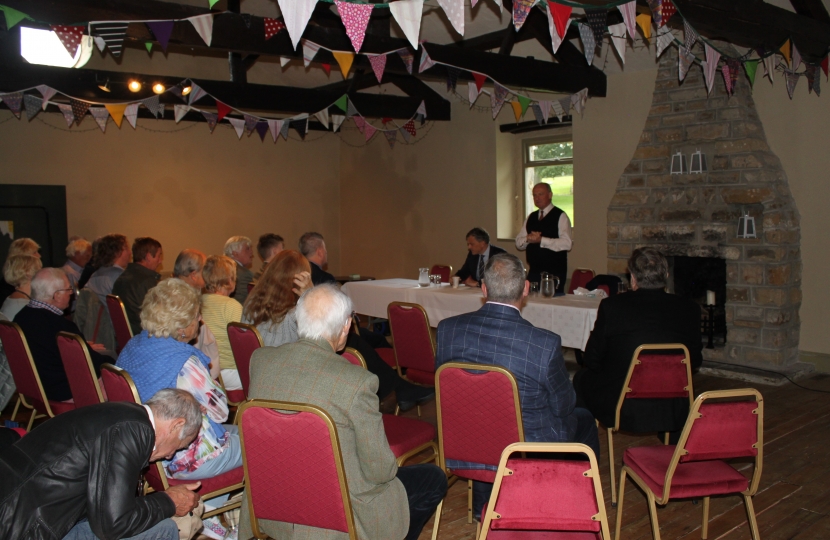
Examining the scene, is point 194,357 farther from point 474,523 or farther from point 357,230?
point 357,230

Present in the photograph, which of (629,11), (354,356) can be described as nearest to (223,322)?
(354,356)

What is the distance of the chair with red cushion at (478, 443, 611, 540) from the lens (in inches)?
78.5

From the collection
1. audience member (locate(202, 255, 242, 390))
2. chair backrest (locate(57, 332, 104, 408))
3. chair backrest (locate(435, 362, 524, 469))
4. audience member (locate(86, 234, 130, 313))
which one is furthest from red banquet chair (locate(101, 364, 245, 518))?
audience member (locate(86, 234, 130, 313))

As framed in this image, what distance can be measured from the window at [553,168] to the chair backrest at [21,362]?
6278 millimetres

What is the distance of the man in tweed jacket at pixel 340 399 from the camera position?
209 cm

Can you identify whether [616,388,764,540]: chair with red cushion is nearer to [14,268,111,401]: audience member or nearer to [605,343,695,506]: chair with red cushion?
[605,343,695,506]: chair with red cushion

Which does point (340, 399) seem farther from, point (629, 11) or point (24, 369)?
point (629, 11)

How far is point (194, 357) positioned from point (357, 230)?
8757 mm

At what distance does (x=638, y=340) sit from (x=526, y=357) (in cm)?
100

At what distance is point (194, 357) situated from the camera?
274cm

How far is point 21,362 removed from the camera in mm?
3602

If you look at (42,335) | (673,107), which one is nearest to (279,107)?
(673,107)

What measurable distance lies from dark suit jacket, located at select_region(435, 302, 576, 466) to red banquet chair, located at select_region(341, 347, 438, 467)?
45cm

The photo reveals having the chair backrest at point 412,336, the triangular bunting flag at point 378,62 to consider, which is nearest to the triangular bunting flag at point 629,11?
the triangular bunting flag at point 378,62
